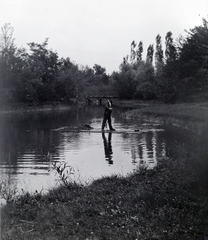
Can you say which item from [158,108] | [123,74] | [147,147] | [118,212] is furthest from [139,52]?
[118,212]

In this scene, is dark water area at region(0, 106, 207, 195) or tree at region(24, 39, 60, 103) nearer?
dark water area at region(0, 106, 207, 195)

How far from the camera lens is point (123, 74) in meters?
107

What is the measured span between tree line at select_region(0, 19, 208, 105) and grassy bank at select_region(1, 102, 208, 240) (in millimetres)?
23236

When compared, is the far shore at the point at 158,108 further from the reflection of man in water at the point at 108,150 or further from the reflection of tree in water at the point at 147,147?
the reflection of man in water at the point at 108,150

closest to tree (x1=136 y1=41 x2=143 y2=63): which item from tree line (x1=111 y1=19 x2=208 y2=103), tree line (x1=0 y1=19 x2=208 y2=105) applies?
tree line (x1=0 y1=19 x2=208 y2=105)

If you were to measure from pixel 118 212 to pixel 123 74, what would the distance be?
101139mm

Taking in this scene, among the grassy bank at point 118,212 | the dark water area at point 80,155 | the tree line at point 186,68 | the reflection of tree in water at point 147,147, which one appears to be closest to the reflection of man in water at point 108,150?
the dark water area at point 80,155

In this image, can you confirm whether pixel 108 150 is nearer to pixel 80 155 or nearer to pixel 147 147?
pixel 80 155

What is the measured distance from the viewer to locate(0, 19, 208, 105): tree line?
4756 cm

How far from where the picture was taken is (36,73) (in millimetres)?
83000

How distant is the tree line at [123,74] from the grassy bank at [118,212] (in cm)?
2324

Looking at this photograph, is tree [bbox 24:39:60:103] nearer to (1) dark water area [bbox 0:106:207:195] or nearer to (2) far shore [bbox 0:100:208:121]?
(2) far shore [bbox 0:100:208:121]

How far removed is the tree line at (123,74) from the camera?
4756cm

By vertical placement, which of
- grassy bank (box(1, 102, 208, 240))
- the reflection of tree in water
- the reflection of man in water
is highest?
grassy bank (box(1, 102, 208, 240))
